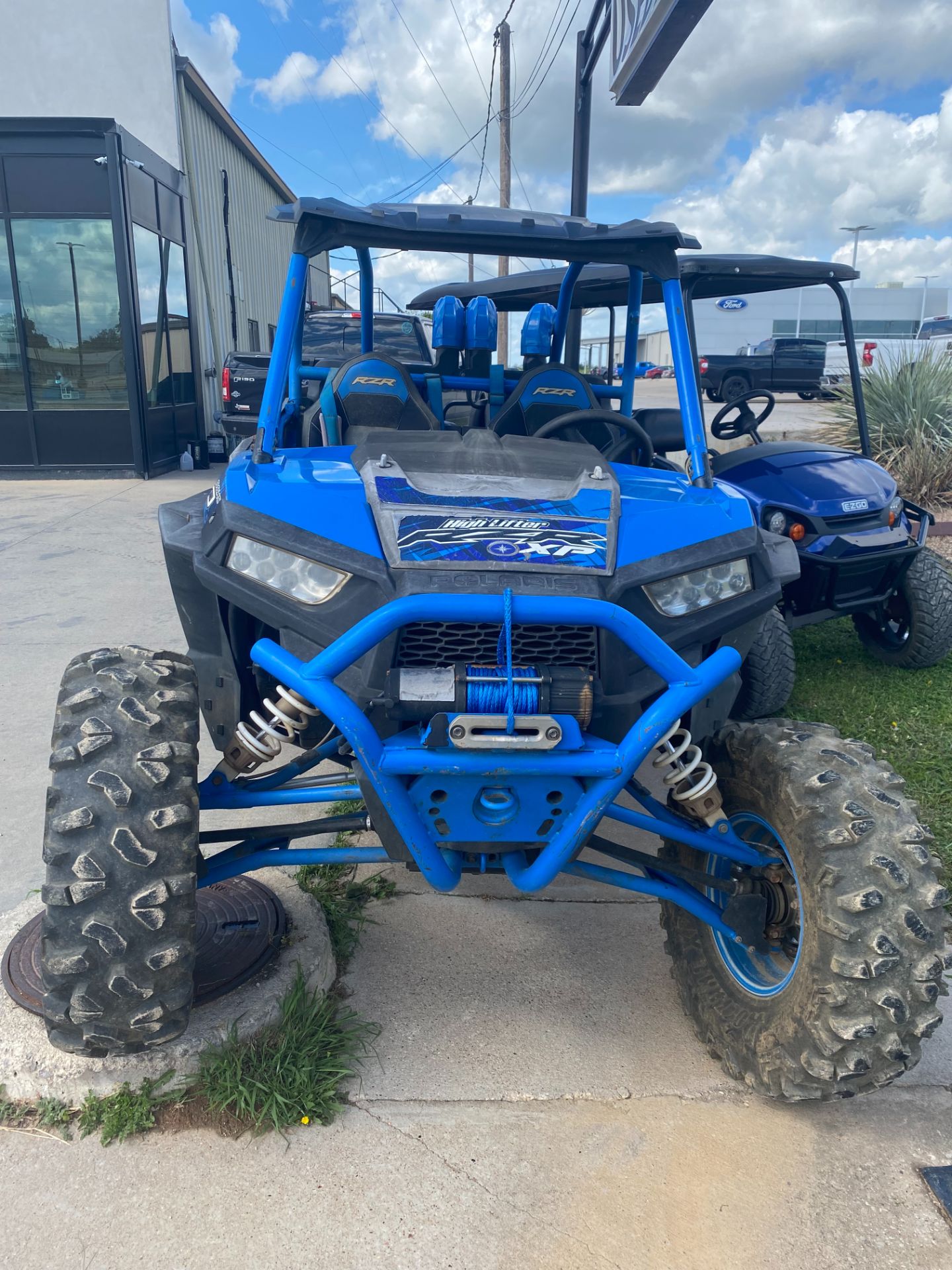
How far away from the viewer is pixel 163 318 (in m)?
13.1

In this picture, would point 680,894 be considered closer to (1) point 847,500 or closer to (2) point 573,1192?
(2) point 573,1192

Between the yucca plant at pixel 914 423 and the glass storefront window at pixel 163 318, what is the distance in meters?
8.49

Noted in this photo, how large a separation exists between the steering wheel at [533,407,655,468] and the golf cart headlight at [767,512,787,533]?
5.61 ft

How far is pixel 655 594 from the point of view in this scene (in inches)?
88.3

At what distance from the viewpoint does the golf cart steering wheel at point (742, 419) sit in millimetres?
Result: 5965

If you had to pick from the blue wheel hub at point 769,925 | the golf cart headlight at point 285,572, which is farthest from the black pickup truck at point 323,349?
the blue wheel hub at point 769,925

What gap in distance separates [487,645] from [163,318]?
1250 centimetres

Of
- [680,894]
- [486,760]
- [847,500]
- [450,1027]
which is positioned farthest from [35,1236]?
[847,500]

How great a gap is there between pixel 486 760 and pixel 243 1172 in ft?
3.65

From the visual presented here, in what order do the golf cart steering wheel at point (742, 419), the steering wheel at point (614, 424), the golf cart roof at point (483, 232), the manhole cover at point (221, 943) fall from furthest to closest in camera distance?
the golf cart steering wheel at point (742, 419) → the steering wheel at point (614, 424) → the golf cart roof at point (483, 232) → the manhole cover at point (221, 943)

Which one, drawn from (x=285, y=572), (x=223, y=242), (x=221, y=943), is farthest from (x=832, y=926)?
(x=223, y=242)

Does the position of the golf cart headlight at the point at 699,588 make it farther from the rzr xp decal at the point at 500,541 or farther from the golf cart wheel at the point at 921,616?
the golf cart wheel at the point at 921,616

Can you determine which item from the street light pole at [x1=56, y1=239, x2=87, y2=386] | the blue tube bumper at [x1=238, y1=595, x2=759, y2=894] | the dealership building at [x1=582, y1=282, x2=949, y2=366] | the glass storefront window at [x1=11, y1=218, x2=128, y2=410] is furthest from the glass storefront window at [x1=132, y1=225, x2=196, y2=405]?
the dealership building at [x1=582, y1=282, x2=949, y2=366]

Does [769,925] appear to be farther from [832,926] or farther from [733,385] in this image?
[733,385]
